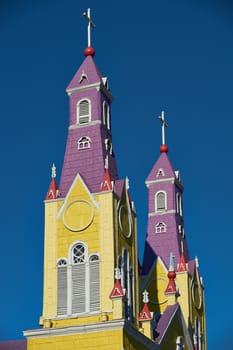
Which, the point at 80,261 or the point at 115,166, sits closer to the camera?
the point at 80,261

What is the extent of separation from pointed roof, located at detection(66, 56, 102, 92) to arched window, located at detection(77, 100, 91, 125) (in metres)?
1.02

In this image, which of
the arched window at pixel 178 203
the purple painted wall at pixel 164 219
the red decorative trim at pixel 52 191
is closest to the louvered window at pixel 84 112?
the red decorative trim at pixel 52 191

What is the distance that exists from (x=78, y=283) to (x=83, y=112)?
897 cm

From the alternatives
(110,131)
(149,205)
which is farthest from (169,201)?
(110,131)

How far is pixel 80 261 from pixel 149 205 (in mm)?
15761

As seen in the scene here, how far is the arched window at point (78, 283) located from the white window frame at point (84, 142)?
5.15m

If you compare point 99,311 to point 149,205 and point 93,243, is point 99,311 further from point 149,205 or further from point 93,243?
point 149,205

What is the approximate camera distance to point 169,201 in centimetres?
6006

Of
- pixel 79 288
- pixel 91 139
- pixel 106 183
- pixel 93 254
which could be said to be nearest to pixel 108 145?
pixel 91 139

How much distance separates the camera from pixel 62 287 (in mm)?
45219

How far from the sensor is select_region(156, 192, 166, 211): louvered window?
60.2 m

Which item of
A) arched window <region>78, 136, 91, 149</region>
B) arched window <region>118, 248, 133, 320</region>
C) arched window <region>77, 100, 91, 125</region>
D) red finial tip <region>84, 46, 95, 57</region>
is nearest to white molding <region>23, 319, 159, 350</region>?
arched window <region>118, 248, 133, 320</region>

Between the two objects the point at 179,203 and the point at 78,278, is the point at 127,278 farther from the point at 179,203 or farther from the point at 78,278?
the point at 179,203

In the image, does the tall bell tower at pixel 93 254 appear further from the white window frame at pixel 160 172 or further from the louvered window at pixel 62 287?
the white window frame at pixel 160 172
